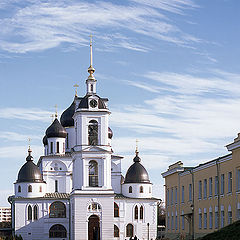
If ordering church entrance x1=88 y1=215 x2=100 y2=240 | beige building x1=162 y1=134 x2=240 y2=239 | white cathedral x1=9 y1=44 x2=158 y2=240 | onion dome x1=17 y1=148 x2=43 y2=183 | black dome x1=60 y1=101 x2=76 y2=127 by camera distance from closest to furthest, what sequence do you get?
beige building x1=162 y1=134 x2=240 y2=239
white cathedral x1=9 y1=44 x2=158 y2=240
church entrance x1=88 y1=215 x2=100 y2=240
onion dome x1=17 y1=148 x2=43 y2=183
black dome x1=60 y1=101 x2=76 y2=127

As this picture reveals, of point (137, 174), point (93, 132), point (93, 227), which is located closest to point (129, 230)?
point (137, 174)

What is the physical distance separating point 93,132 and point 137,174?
13797mm

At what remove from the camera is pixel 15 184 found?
73.7 m

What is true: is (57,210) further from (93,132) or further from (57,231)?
(93,132)

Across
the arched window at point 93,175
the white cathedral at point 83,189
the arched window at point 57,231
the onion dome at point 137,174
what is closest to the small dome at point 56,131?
the white cathedral at point 83,189

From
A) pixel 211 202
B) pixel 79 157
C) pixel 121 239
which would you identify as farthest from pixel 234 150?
pixel 121 239

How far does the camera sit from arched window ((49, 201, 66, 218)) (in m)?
72.3

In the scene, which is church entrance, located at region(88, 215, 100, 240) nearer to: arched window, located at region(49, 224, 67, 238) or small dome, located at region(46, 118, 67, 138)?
arched window, located at region(49, 224, 67, 238)

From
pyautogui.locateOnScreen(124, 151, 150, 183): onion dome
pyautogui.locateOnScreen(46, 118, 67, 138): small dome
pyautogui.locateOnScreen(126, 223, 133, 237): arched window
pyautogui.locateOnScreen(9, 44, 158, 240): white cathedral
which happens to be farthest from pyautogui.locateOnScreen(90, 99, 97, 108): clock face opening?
pyautogui.locateOnScreen(126, 223, 133, 237): arched window

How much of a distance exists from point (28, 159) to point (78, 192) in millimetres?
13079

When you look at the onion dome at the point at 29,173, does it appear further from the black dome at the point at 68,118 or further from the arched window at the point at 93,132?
the arched window at the point at 93,132

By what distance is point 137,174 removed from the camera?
76.2 meters

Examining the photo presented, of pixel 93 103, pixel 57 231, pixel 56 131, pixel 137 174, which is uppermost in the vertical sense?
pixel 93 103

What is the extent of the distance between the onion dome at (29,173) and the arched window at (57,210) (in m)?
3.18
